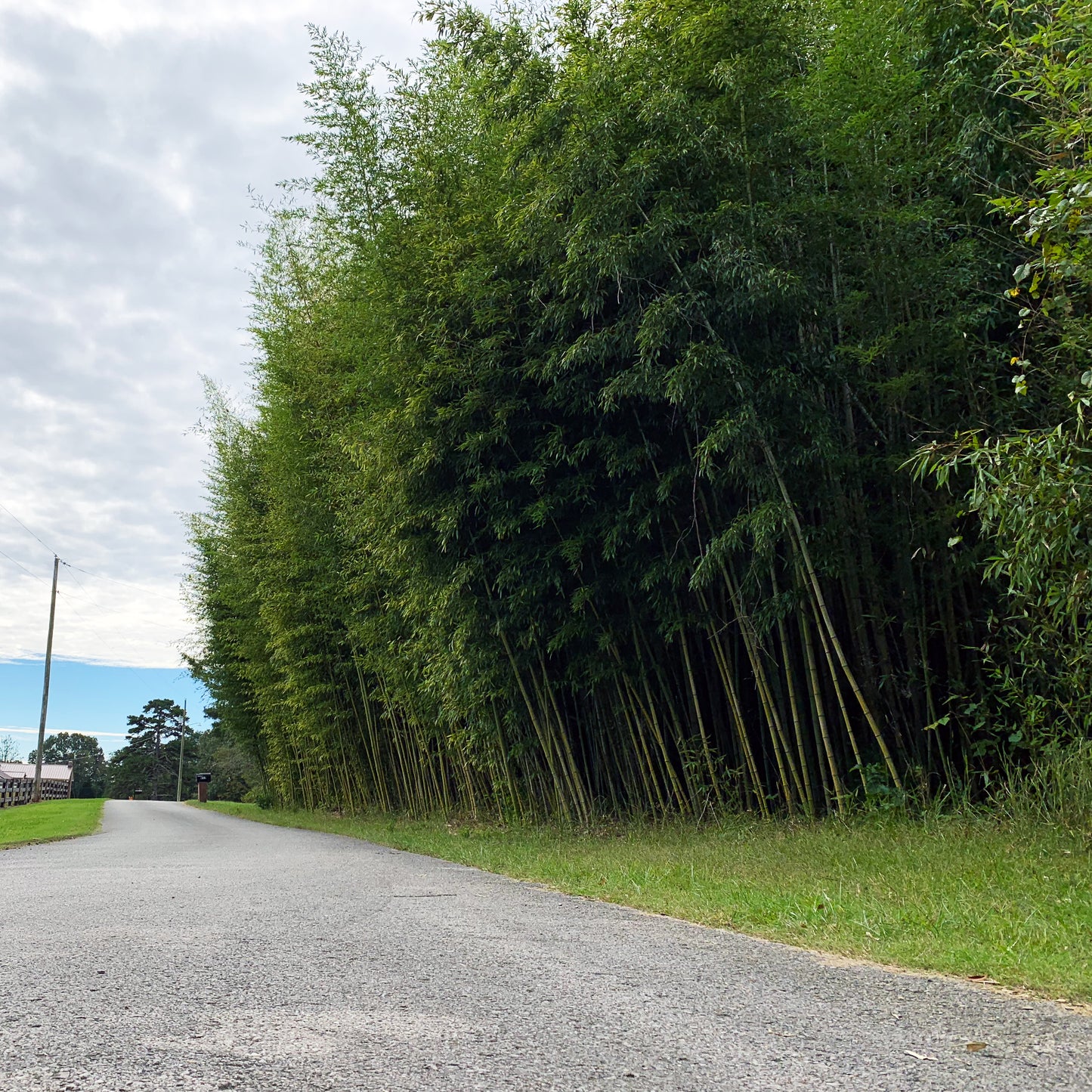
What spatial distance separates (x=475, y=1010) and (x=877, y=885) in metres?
2.26

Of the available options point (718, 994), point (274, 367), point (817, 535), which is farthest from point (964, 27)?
point (274, 367)

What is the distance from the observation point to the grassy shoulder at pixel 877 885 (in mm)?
2699

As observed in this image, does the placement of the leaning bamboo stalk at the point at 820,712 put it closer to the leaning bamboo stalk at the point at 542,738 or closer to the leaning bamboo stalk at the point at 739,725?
the leaning bamboo stalk at the point at 739,725

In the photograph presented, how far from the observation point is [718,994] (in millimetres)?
2354

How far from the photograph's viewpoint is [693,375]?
512 cm

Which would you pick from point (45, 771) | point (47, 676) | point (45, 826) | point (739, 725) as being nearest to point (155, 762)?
point (45, 771)

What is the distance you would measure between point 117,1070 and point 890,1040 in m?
1.63

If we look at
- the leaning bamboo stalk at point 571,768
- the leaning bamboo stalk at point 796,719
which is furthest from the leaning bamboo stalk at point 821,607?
the leaning bamboo stalk at point 571,768

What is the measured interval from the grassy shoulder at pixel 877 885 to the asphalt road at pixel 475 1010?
0.20 meters

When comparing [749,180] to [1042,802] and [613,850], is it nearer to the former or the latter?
[1042,802]

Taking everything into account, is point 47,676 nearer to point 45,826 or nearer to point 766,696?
point 45,826

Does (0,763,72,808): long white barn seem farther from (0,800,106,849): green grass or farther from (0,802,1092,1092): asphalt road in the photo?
(0,802,1092,1092): asphalt road

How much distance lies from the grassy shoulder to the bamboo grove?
2.08ft

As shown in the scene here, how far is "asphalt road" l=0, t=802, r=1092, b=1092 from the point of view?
5.73 feet
